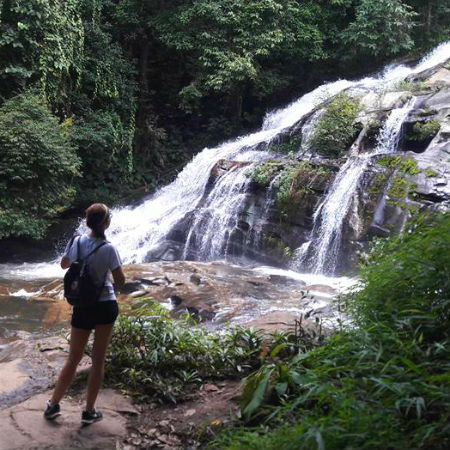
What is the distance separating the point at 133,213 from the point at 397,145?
6816mm

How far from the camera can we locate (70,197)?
42.8 feet

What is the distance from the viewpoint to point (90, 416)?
3490 mm

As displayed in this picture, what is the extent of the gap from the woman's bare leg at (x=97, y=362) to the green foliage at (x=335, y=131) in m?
9.70

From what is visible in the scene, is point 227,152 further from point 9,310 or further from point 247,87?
point 9,310

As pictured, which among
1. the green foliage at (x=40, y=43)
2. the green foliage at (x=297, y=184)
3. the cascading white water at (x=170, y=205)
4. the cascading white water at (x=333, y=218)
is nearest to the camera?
the cascading white water at (x=333, y=218)

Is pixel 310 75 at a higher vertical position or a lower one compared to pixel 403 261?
higher

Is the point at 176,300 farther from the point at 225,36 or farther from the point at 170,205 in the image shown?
the point at 225,36

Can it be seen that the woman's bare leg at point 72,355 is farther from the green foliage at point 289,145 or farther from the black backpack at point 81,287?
the green foliage at point 289,145

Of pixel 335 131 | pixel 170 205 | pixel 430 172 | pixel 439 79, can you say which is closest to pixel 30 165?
pixel 170 205

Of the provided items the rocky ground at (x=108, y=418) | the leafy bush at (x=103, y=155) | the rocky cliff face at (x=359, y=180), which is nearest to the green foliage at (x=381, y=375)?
the rocky ground at (x=108, y=418)

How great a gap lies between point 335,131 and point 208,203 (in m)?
3.39

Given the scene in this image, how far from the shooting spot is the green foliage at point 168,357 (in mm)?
4027

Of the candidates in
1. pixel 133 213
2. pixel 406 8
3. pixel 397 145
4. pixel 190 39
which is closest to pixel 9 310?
pixel 133 213

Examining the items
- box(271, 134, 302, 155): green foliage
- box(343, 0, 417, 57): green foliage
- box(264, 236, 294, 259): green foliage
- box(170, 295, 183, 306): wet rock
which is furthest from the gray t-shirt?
box(343, 0, 417, 57): green foliage
